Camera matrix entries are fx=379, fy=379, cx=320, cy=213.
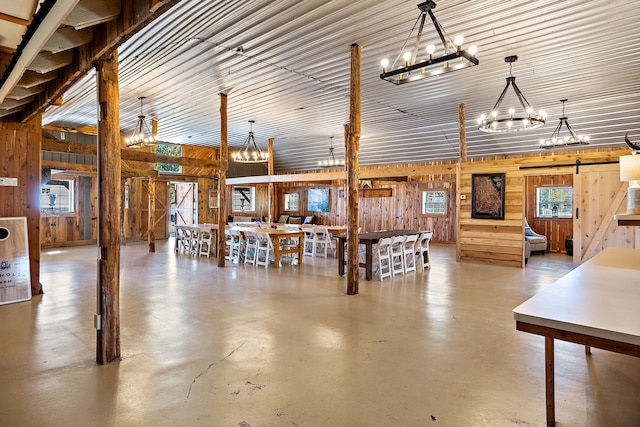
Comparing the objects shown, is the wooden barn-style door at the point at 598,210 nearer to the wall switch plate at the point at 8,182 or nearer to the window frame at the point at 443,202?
the window frame at the point at 443,202

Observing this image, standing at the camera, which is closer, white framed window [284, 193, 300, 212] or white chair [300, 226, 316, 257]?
white chair [300, 226, 316, 257]

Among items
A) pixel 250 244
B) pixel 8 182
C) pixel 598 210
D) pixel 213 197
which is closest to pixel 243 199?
pixel 213 197

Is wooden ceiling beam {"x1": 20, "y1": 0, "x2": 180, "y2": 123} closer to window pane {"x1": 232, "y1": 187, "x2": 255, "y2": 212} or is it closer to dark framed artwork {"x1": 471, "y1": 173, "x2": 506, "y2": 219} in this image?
dark framed artwork {"x1": 471, "y1": 173, "x2": 506, "y2": 219}

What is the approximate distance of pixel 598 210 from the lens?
7922 mm

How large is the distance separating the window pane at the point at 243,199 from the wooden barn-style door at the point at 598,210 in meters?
12.1

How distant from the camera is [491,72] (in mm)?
6223

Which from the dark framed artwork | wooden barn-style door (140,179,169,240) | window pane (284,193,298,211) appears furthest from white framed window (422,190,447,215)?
wooden barn-style door (140,179,169,240)

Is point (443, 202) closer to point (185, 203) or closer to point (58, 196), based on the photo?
point (185, 203)

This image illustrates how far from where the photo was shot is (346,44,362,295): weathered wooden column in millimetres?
5402

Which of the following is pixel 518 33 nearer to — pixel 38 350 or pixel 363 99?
pixel 363 99

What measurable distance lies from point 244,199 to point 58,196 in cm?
702

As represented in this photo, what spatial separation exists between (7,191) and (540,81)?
8.35 meters

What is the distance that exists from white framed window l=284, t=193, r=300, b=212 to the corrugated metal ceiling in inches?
234

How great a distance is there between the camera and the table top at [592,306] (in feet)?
5.34
